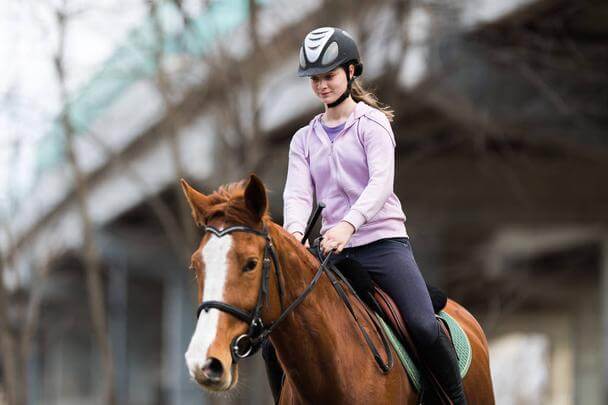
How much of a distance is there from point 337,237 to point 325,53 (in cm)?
95

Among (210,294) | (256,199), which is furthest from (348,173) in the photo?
(210,294)

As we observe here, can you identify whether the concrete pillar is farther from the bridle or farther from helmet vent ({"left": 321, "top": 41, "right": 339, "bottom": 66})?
the bridle

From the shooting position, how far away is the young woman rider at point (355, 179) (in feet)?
18.5

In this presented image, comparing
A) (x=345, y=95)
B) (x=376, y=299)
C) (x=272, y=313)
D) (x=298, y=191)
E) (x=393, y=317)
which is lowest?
(x=393, y=317)

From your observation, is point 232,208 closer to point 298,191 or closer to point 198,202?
point 198,202

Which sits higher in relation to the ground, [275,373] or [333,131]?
[333,131]

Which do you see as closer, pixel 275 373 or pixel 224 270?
pixel 224 270

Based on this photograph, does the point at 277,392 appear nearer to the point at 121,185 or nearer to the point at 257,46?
the point at 257,46

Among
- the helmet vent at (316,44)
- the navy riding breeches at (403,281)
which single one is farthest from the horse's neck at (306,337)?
the helmet vent at (316,44)

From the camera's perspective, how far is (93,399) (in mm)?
55750

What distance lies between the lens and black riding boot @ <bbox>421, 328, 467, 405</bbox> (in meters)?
5.92

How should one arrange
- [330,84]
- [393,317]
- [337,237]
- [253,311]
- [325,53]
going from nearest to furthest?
[253,311] < [337,237] < [325,53] < [330,84] < [393,317]

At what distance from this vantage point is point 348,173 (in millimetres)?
5801

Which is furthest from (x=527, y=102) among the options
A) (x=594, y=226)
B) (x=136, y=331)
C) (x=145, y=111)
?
(x=136, y=331)
